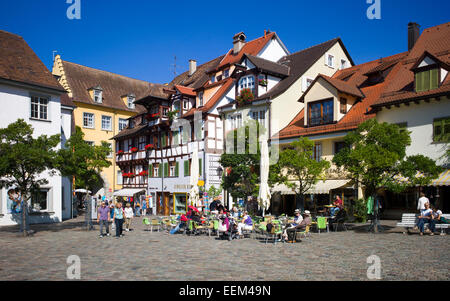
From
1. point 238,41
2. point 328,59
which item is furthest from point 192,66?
point 328,59

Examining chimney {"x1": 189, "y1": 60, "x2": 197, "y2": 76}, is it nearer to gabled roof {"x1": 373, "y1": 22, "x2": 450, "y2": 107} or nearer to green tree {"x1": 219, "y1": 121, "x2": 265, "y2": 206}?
green tree {"x1": 219, "y1": 121, "x2": 265, "y2": 206}

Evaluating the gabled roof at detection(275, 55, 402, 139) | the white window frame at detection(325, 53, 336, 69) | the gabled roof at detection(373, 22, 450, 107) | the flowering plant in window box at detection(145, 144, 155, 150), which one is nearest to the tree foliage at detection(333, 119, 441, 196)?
the gabled roof at detection(373, 22, 450, 107)

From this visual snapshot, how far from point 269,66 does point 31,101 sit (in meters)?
18.0

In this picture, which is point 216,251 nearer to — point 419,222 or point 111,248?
point 111,248

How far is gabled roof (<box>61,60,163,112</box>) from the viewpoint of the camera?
50.8 m

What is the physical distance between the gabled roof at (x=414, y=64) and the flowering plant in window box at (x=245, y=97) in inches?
409

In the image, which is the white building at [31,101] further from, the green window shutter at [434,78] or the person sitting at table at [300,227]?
the green window shutter at [434,78]

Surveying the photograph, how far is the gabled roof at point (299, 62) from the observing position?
32188mm

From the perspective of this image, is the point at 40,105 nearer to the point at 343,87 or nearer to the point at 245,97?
the point at 245,97

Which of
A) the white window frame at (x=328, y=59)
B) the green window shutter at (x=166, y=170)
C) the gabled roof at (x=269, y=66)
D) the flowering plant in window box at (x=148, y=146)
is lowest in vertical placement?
the green window shutter at (x=166, y=170)

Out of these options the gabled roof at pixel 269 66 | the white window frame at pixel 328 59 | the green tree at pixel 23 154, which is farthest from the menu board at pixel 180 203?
the green tree at pixel 23 154

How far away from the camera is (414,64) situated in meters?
24.0

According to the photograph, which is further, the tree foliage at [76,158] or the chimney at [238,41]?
the chimney at [238,41]
